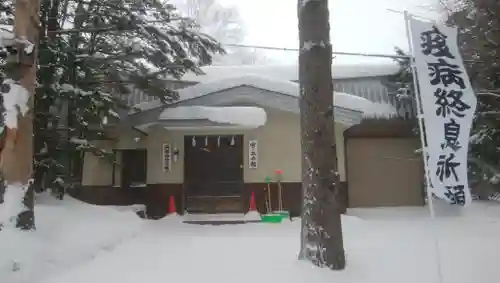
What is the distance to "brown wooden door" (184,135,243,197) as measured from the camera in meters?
12.4

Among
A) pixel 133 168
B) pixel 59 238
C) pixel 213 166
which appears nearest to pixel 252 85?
pixel 213 166

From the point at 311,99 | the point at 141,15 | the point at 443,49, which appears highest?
the point at 141,15

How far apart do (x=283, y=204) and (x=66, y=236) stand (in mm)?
6714

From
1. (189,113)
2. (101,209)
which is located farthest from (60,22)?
(101,209)

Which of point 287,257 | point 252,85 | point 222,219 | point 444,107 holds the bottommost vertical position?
point 287,257

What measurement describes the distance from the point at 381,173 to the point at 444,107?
928 centimetres

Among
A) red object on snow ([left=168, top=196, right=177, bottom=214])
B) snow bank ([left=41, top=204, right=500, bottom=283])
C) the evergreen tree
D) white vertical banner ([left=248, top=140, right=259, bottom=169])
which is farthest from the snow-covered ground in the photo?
white vertical banner ([left=248, top=140, right=259, bottom=169])

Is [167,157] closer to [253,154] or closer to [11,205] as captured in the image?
[253,154]

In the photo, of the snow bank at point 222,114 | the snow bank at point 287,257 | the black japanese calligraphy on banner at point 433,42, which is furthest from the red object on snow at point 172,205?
the black japanese calligraphy on banner at point 433,42

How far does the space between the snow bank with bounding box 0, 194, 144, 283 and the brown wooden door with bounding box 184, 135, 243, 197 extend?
9.73 feet

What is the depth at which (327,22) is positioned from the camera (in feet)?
18.6

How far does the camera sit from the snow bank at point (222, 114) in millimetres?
11203

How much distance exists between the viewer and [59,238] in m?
6.43

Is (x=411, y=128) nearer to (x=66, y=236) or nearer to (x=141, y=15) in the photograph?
(x=141, y=15)
